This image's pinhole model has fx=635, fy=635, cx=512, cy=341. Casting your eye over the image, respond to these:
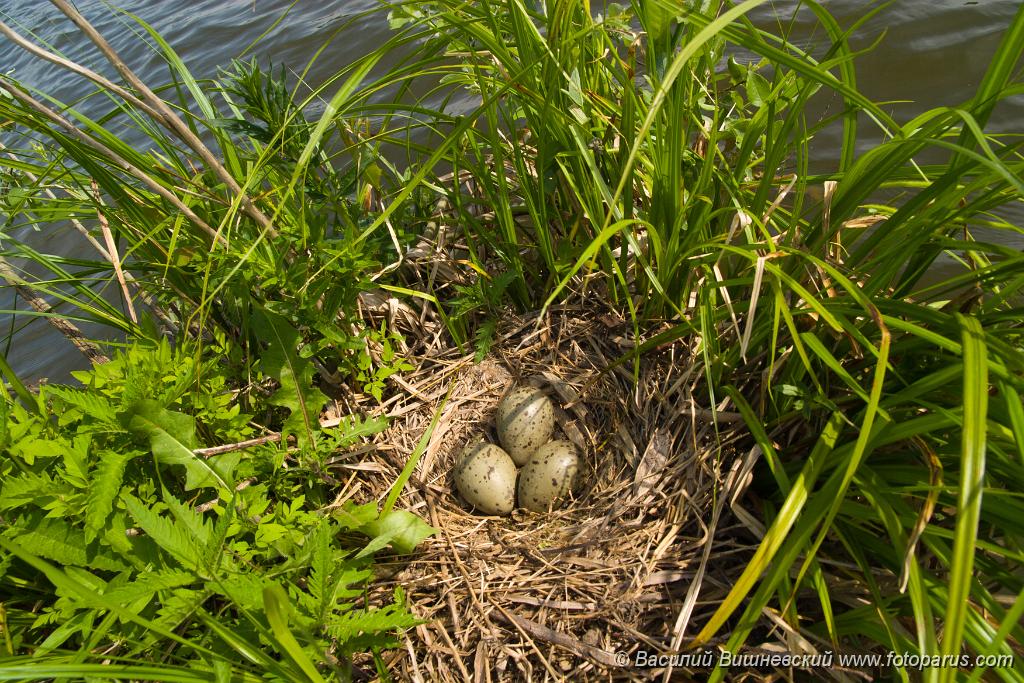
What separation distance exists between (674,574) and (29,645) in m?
1.61

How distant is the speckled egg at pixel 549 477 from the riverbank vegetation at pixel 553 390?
82 millimetres

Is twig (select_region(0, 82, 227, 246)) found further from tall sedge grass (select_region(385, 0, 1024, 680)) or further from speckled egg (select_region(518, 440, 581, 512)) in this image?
speckled egg (select_region(518, 440, 581, 512))

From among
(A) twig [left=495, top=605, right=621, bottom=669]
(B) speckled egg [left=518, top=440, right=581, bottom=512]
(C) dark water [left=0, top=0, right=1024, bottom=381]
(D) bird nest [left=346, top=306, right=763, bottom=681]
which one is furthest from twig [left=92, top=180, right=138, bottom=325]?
(A) twig [left=495, top=605, right=621, bottom=669]

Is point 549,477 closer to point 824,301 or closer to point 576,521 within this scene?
point 576,521

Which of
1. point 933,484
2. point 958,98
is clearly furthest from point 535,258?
point 958,98

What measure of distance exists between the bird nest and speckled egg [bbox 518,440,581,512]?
0.05 m

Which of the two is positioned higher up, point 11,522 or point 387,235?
point 387,235

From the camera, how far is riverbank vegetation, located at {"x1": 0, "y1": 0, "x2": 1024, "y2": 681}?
1394mm

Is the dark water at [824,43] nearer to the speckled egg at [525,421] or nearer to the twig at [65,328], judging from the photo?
the twig at [65,328]

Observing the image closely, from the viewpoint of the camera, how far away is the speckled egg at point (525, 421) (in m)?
2.26

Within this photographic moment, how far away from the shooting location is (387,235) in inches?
87.5

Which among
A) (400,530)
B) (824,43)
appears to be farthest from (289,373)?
(824,43)

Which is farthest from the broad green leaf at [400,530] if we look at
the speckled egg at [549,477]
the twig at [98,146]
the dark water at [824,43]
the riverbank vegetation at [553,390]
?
the dark water at [824,43]

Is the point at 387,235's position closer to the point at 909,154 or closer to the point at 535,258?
the point at 535,258
